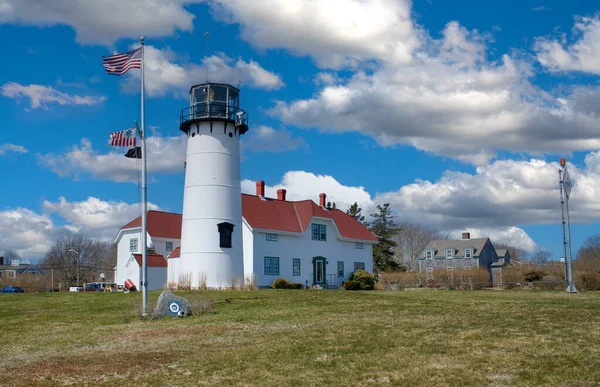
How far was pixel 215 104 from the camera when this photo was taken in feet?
113

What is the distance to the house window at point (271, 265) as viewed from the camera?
38844 mm

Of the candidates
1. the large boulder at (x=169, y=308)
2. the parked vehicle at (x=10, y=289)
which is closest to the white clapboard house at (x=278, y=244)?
the parked vehicle at (x=10, y=289)

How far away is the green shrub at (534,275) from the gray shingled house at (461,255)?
2441 centimetres

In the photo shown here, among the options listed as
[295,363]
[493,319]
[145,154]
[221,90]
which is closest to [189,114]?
[221,90]

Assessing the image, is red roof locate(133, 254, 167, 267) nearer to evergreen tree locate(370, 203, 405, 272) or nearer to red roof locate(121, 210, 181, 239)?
red roof locate(121, 210, 181, 239)

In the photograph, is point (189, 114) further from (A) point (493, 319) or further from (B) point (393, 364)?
(B) point (393, 364)

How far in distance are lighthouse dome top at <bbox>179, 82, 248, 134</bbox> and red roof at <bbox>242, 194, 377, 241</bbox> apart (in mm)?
6685

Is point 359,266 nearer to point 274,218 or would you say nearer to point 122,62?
point 274,218

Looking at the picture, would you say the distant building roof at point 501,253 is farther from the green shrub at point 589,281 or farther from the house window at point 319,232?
the green shrub at point 589,281

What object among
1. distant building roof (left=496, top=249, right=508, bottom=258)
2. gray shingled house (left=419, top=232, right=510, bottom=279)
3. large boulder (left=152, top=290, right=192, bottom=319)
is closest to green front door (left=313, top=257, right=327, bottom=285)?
large boulder (left=152, top=290, right=192, bottom=319)

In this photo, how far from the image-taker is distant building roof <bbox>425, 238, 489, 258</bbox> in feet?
236

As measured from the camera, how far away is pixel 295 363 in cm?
1084

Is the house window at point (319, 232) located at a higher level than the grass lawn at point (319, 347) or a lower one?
higher

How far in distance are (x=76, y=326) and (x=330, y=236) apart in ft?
89.4
